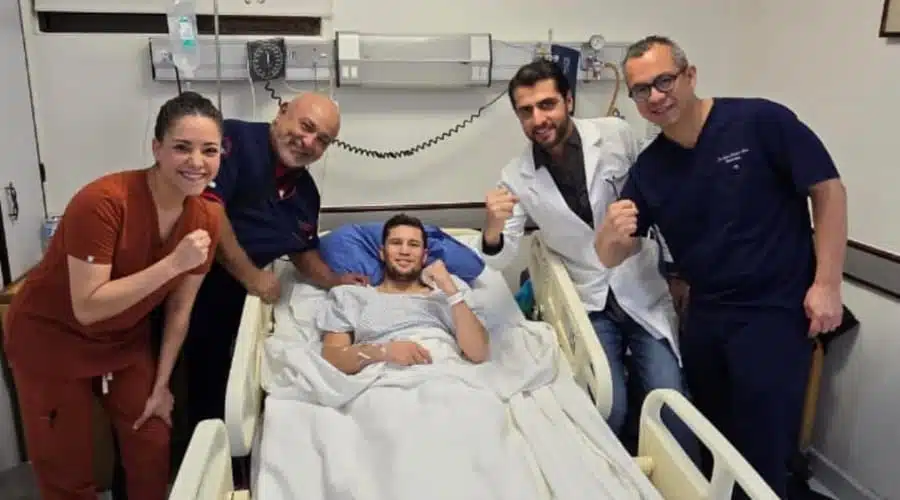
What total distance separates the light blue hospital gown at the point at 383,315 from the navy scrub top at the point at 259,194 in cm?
24

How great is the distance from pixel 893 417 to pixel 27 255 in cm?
281

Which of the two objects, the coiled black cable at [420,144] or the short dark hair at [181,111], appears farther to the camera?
the coiled black cable at [420,144]

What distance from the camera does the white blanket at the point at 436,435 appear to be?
1682mm

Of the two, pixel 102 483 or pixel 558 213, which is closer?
pixel 558 213

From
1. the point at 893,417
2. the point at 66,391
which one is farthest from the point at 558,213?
the point at 66,391

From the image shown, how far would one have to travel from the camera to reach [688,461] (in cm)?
175

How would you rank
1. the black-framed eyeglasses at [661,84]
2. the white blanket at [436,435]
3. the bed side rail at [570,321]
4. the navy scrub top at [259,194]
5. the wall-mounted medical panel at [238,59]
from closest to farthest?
the white blanket at [436,435] → the black-framed eyeglasses at [661,84] → the bed side rail at [570,321] → the navy scrub top at [259,194] → the wall-mounted medical panel at [238,59]

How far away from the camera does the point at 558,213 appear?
235cm

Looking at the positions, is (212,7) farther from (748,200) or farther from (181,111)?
(748,200)

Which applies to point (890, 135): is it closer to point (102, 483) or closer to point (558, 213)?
point (558, 213)

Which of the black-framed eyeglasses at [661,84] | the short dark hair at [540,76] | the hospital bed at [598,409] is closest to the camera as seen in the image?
the hospital bed at [598,409]

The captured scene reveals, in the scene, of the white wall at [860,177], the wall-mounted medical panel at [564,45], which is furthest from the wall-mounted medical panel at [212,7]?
the white wall at [860,177]

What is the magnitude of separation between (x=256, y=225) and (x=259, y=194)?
0.10 m

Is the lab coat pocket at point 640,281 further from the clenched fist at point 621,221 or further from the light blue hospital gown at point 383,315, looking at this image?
the light blue hospital gown at point 383,315
